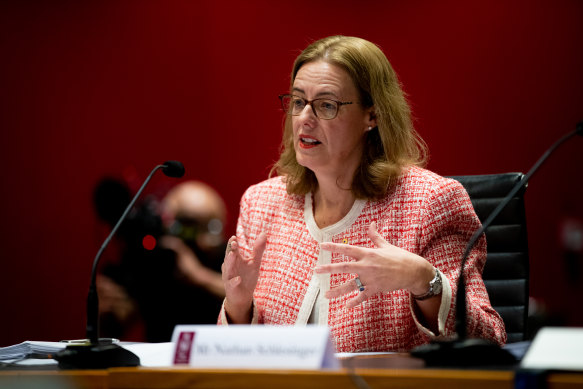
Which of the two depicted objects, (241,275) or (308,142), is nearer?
(241,275)

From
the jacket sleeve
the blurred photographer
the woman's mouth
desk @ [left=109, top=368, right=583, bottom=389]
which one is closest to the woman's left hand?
the jacket sleeve

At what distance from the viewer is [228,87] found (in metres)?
3.65

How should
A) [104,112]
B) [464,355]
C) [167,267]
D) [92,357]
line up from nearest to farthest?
1. [464,355]
2. [92,357]
3. [167,267]
4. [104,112]

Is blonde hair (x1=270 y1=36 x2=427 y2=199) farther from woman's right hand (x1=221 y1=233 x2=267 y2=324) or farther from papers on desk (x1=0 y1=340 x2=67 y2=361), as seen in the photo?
papers on desk (x1=0 y1=340 x2=67 y2=361)

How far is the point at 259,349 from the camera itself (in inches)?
40.3

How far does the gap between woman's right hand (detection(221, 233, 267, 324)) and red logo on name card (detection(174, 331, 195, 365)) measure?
2.05 ft

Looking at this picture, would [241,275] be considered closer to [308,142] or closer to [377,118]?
[308,142]

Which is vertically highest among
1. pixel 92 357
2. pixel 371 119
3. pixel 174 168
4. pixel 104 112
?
pixel 104 112

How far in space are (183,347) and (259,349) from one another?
0.14 meters

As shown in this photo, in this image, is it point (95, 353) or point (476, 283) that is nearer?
point (95, 353)

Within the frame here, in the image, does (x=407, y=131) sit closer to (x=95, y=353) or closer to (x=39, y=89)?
(x=95, y=353)

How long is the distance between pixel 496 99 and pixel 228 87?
4.50 feet

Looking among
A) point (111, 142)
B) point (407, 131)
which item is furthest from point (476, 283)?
point (111, 142)

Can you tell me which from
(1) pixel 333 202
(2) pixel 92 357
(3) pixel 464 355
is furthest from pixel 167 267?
(3) pixel 464 355
